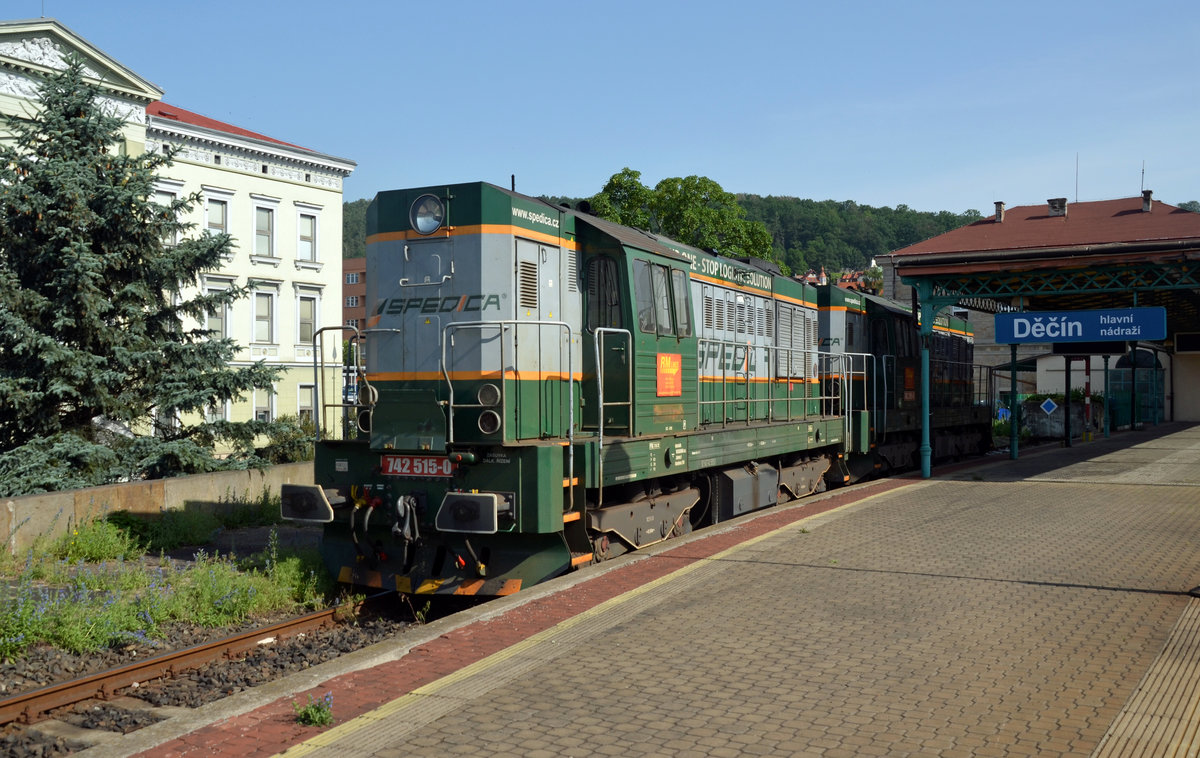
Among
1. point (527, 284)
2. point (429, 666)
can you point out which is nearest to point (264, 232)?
point (527, 284)

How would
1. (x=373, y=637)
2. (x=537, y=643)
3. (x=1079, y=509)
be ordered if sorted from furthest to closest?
(x=1079, y=509) → (x=373, y=637) → (x=537, y=643)

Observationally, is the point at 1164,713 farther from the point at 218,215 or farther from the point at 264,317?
the point at 218,215

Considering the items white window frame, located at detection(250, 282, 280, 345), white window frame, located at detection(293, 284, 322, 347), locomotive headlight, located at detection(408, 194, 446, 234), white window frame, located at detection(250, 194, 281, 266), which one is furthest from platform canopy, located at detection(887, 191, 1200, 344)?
white window frame, located at detection(250, 194, 281, 266)

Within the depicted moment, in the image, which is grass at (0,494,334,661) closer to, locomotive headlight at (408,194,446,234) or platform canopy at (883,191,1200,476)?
locomotive headlight at (408,194,446,234)

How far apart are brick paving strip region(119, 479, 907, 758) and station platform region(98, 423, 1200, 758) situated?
20mm

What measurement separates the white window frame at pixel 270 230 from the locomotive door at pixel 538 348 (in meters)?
26.6

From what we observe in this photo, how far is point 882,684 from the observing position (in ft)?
18.3

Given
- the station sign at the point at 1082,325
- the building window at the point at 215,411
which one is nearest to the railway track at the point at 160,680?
the building window at the point at 215,411

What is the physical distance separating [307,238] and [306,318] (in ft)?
10.3

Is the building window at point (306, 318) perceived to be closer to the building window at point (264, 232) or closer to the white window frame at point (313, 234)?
the white window frame at point (313, 234)

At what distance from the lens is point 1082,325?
18188 millimetres

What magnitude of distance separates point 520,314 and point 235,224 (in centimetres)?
2714

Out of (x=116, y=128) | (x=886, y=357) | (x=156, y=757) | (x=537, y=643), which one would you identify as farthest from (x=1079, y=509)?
(x=116, y=128)

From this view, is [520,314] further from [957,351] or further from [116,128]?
[957,351]
